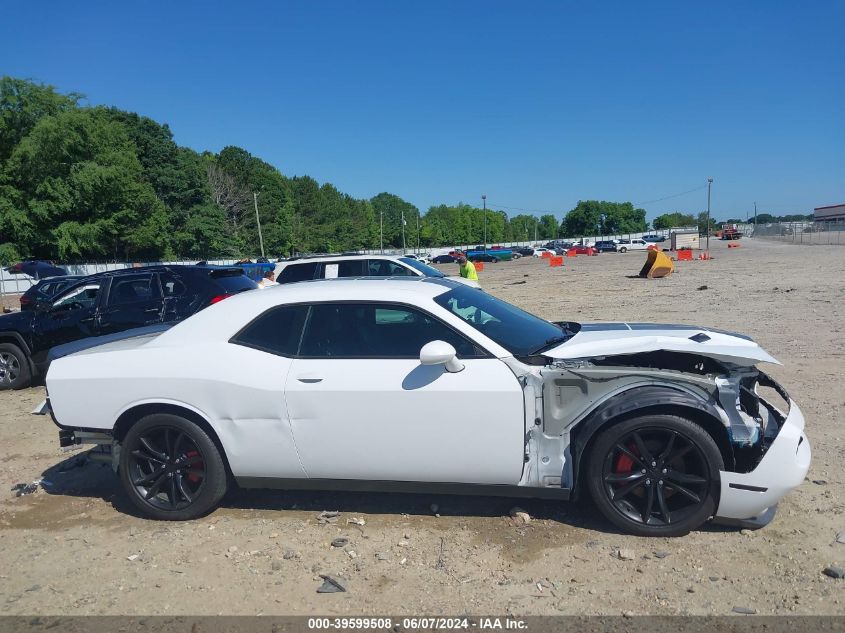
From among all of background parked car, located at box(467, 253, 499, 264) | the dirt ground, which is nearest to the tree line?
background parked car, located at box(467, 253, 499, 264)

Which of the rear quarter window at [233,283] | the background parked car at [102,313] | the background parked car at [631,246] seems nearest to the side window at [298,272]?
the rear quarter window at [233,283]

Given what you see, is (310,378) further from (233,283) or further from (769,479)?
(233,283)

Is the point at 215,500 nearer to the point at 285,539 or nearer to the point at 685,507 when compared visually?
the point at 285,539

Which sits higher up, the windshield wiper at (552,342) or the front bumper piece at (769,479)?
the windshield wiper at (552,342)

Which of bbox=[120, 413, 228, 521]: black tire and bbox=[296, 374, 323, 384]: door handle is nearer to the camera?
bbox=[296, 374, 323, 384]: door handle

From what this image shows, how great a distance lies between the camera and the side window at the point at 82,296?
9.26m

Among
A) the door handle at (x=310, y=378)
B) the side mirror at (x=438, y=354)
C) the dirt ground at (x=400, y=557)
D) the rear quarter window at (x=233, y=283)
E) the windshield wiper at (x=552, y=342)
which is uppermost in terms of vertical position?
the rear quarter window at (x=233, y=283)

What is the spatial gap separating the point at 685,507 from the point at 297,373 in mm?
2583

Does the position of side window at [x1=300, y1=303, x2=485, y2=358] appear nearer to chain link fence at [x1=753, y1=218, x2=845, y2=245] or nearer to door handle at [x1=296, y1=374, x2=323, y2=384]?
door handle at [x1=296, y1=374, x2=323, y2=384]

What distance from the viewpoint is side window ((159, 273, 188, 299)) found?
30.0ft

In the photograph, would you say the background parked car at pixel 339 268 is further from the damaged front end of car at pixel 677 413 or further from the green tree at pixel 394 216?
the green tree at pixel 394 216

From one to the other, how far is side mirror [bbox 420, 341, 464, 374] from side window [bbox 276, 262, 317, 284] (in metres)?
8.26

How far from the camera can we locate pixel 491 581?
3369mm

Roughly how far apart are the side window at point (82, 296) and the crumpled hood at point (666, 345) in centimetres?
805
